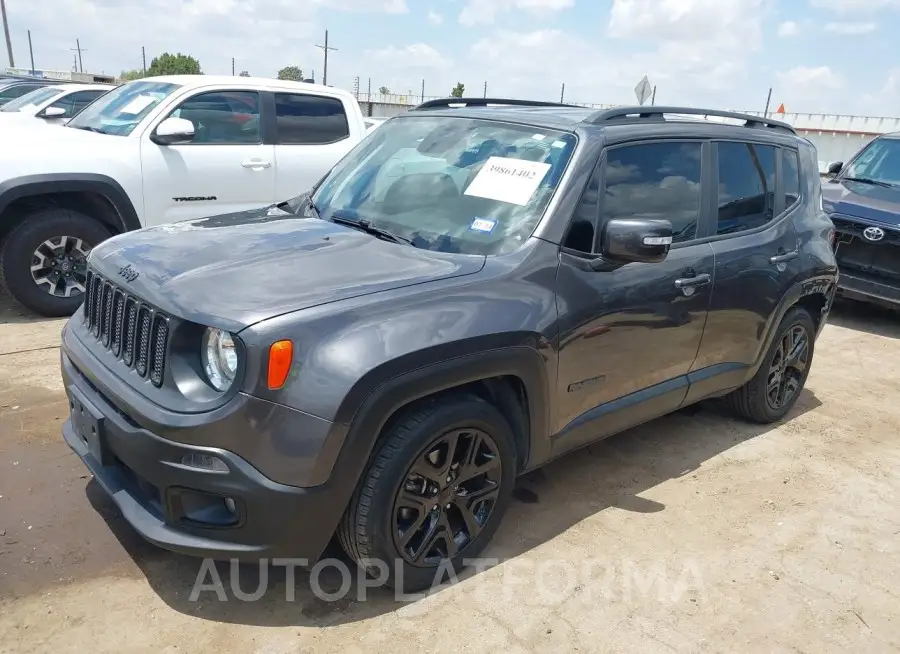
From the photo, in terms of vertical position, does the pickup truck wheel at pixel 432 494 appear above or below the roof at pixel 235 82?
below

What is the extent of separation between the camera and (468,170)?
11.1ft

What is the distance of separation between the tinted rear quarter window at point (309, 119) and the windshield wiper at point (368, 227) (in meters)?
3.57

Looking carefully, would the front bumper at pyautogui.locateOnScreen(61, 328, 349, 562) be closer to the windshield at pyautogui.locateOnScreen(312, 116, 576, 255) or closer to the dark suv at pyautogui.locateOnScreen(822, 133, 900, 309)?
the windshield at pyautogui.locateOnScreen(312, 116, 576, 255)

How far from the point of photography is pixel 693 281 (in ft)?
12.0

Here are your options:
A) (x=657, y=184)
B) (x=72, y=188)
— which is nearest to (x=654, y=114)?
(x=657, y=184)

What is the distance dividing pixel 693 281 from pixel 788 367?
1.61m

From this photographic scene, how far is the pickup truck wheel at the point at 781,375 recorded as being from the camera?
4.59 metres

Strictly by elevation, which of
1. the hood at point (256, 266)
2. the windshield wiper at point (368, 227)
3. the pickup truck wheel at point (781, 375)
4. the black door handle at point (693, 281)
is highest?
the windshield wiper at point (368, 227)

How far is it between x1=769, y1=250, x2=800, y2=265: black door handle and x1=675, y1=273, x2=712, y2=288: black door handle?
69cm

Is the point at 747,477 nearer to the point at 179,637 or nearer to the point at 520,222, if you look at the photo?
the point at 520,222

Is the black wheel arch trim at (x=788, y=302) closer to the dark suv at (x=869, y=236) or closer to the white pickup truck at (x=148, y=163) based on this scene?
the dark suv at (x=869, y=236)

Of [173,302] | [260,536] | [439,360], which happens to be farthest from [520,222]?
[260,536]

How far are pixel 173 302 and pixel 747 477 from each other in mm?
3183

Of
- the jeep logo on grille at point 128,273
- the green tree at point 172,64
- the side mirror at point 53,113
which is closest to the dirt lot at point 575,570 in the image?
the jeep logo on grille at point 128,273
